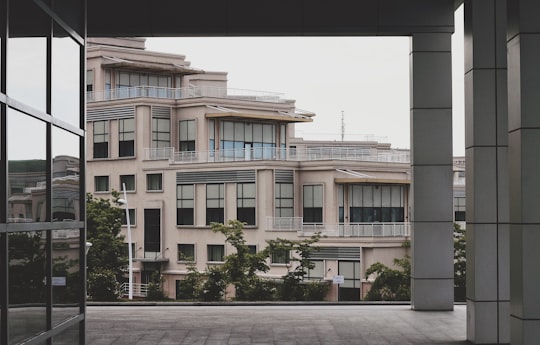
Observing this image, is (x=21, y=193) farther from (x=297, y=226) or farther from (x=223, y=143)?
(x=223, y=143)

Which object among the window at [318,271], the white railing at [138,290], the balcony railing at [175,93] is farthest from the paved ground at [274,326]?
the balcony railing at [175,93]

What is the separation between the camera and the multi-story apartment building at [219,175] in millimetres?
64875

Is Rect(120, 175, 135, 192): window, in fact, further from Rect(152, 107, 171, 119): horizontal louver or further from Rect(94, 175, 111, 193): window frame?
Rect(152, 107, 171, 119): horizontal louver

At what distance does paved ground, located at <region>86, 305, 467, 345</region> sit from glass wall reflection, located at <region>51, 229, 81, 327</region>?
9.08 ft

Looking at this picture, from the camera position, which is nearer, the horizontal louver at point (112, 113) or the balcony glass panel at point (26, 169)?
the balcony glass panel at point (26, 169)

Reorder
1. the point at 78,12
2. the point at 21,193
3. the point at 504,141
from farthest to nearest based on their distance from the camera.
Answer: the point at 504,141, the point at 78,12, the point at 21,193

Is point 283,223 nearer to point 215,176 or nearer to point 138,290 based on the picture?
point 215,176

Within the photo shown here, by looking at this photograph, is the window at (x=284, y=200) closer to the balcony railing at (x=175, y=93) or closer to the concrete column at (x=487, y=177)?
the balcony railing at (x=175, y=93)

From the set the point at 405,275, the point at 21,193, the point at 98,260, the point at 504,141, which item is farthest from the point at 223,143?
the point at 21,193

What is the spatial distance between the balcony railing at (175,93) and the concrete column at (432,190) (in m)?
52.7

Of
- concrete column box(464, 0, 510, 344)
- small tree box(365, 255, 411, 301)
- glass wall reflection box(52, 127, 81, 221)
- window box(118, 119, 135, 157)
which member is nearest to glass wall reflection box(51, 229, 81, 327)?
glass wall reflection box(52, 127, 81, 221)

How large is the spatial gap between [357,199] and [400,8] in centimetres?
4708

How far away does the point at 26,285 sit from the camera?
10094 mm

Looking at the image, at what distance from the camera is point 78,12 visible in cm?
1252
